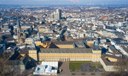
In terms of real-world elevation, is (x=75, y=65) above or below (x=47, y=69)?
below

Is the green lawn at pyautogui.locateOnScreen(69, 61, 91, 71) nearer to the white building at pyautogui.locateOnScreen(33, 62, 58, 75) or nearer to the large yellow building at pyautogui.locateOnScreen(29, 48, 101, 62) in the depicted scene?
the large yellow building at pyautogui.locateOnScreen(29, 48, 101, 62)

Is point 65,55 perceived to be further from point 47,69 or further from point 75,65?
point 47,69

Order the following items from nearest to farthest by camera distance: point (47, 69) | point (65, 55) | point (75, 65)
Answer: point (47, 69), point (75, 65), point (65, 55)

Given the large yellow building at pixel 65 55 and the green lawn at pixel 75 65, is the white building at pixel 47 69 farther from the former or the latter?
the large yellow building at pixel 65 55

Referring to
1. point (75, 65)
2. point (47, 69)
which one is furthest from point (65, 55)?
point (47, 69)

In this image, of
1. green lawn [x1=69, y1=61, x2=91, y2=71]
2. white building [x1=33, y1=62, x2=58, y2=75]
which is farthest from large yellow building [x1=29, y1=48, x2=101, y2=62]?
white building [x1=33, y1=62, x2=58, y2=75]

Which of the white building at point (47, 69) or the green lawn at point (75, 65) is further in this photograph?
the green lawn at point (75, 65)

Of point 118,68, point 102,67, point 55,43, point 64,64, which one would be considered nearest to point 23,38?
point 55,43

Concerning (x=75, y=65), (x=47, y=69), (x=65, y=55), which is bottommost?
(x=75, y=65)

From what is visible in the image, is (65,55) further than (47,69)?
Yes

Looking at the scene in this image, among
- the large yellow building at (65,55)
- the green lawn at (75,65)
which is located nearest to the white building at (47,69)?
the green lawn at (75,65)

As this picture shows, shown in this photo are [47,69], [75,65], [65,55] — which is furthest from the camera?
[65,55]
